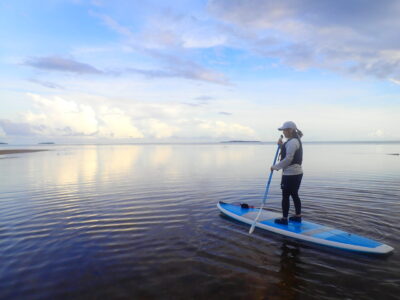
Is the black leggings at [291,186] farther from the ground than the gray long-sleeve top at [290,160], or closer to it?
closer to it

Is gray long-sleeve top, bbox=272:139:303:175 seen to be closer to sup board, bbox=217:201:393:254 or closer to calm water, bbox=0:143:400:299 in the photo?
sup board, bbox=217:201:393:254

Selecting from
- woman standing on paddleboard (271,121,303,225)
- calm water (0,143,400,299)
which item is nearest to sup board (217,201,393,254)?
calm water (0,143,400,299)

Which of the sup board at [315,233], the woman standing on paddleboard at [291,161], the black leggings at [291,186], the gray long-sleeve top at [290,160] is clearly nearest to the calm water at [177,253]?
the sup board at [315,233]

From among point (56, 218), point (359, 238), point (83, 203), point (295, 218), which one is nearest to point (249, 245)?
point (295, 218)

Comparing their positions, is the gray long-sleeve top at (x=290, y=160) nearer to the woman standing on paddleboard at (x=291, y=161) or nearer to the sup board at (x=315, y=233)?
the woman standing on paddleboard at (x=291, y=161)

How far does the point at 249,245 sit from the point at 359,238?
2.96 m

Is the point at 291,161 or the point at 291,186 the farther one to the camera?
the point at 291,186

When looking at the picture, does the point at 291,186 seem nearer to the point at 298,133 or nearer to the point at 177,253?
the point at 298,133

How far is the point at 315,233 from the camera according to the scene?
8.09 meters

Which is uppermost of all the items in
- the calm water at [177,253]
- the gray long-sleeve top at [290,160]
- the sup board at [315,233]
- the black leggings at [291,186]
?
the gray long-sleeve top at [290,160]

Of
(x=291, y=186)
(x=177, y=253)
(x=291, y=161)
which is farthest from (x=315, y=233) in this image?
(x=177, y=253)

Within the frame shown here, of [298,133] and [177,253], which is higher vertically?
[298,133]

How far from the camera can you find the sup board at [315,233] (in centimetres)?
710

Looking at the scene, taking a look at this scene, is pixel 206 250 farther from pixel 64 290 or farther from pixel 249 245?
pixel 64 290
